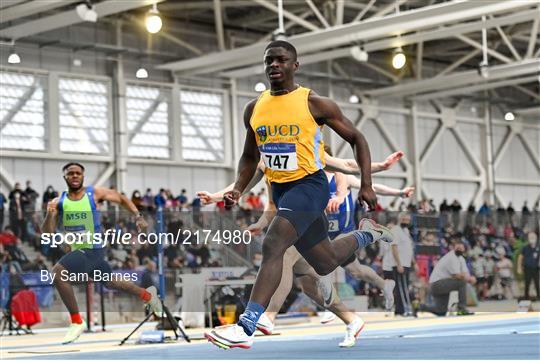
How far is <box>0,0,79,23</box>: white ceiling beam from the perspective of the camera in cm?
2647

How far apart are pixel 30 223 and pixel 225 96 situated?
21834mm

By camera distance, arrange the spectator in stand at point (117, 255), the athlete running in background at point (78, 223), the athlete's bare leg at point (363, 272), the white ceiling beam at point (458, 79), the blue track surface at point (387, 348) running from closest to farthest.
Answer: the blue track surface at point (387, 348), the athlete's bare leg at point (363, 272), the athlete running in background at point (78, 223), the spectator in stand at point (117, 255), the white ceiling beam at point (458, 79)

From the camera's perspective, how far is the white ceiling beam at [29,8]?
26.5 metres

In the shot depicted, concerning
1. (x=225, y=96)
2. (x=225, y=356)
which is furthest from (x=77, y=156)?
(x=225, y=356)

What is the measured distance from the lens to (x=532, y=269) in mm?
16125

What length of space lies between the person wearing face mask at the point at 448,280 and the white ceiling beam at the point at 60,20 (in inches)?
571

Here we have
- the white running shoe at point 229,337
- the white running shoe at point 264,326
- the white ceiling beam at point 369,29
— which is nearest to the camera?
the white running shoe at point 229,337

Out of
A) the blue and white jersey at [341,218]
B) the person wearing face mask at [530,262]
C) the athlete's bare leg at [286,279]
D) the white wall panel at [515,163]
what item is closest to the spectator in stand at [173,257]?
the athlete's bare leg at [286,279]

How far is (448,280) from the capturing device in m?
11.8

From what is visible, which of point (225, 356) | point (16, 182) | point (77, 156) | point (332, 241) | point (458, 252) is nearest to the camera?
point (332, 241)

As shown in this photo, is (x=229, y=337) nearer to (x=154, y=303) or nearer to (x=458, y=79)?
(x=154, y=303)

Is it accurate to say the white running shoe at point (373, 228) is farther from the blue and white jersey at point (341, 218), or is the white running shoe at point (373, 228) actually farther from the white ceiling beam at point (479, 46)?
the white ceiling beam at point (479, 46)

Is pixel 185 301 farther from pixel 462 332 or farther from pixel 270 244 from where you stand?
pixel 270 244

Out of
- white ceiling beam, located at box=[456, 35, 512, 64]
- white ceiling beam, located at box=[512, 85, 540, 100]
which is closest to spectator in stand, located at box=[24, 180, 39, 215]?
white ceiling beam, located at box=[456, 35, 512, 64]
